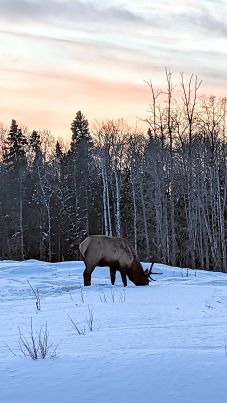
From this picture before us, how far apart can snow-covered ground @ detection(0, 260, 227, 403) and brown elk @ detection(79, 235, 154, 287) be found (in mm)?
4447

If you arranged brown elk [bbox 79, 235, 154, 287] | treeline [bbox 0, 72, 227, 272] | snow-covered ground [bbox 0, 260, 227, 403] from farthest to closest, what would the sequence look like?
1. treeline [bbox 0, 72, 227, 272]
2. brown elk [bbox 79, 235, 154, 287]
3. snow-covered ground [bbox 0, 260, 227, 403]

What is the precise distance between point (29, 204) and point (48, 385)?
41.9 meters

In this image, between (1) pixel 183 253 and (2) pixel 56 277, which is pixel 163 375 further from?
(1) pixel 183 253

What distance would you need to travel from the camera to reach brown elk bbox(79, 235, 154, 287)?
13.2 m

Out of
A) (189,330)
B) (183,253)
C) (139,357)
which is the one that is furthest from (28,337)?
(183,253)

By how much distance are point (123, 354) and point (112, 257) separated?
9553 mm

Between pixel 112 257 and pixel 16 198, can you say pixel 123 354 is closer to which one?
pixel 112 257

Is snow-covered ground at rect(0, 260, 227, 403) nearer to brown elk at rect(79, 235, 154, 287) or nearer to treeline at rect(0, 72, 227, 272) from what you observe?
brown elk at rect(79, 235, 154, 287)

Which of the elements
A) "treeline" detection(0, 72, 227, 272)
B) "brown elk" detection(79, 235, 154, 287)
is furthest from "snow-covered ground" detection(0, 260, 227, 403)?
"treeline" detection(0, 72, 227, 272)

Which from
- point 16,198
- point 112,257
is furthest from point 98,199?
point 112,257

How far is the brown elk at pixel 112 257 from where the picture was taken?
1325cm

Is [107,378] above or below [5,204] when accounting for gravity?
below

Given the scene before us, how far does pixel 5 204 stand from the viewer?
4459 cm

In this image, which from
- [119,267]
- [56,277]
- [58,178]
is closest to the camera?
[119,267]
